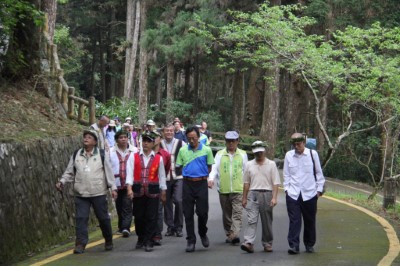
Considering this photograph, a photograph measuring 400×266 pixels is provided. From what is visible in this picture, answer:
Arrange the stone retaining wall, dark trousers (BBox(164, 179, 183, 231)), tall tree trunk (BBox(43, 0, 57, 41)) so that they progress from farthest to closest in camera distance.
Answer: tall tree trunk (BBox(43, 0, 57, 41)) → dark trousers (BBox(164, 179, 183, 231)) → the stone retaining wall

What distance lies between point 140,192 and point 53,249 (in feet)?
5.89

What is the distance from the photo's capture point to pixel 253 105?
131ft

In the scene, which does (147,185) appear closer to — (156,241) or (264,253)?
(156,241)

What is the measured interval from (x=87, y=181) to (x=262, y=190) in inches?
104

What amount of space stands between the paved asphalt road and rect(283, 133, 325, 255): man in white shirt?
374mm

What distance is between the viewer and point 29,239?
10.5 meters

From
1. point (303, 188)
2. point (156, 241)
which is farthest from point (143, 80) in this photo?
point (303, 188)

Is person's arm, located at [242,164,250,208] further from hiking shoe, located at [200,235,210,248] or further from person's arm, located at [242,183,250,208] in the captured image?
hiking shoe, located at [200,235,210,248]

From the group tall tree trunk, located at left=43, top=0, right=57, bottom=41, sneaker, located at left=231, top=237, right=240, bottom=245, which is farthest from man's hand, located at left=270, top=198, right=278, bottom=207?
tall tree trunk, located at left=43, top=0, right=57, bottom=41

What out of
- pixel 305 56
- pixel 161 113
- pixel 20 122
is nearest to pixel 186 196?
pixel 20 122

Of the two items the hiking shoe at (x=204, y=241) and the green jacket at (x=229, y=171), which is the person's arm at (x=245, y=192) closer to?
the green jacket at (x=229, y=171)

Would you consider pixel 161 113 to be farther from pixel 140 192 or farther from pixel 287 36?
pixel 140 192

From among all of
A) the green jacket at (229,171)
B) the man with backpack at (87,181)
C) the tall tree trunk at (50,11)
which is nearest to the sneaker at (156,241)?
the man with backpack at (87,181)

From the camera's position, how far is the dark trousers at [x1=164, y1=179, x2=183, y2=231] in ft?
40.9
